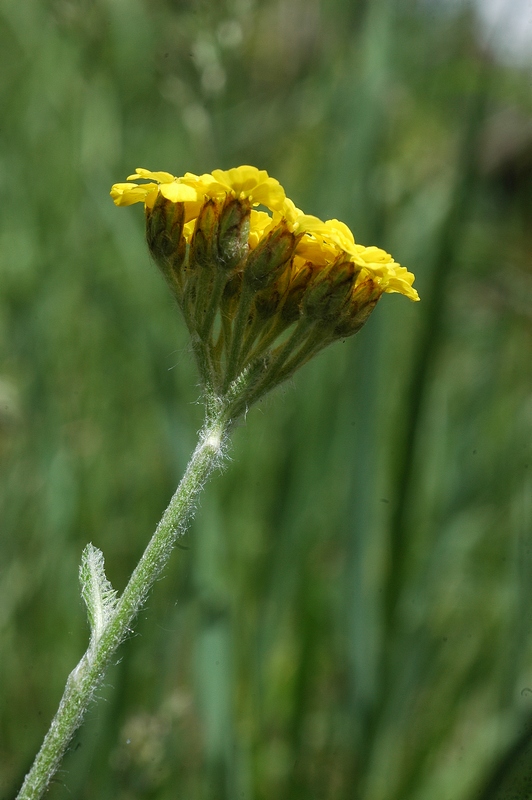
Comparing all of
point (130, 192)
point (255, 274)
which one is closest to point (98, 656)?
point (255, 274)

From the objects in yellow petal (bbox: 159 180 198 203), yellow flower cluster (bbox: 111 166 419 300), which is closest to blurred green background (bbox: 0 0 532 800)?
yellow flower cluster (bbox: 111 166 419 300)

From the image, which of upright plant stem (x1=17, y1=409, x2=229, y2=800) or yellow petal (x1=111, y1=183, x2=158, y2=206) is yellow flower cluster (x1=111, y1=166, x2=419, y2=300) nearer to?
yellow petal (x1=111, y1=183, x2=158, y2=206)

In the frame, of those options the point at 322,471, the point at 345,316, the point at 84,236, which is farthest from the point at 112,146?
the point at 345,316

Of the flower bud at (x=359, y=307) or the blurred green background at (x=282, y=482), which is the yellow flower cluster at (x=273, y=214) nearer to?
the flower bud at (x=359, y=307)

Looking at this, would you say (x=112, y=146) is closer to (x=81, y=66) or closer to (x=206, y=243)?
(x=81, y=66)

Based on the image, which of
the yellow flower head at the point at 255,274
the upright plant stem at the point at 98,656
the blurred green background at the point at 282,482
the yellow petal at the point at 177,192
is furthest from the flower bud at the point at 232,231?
the blurred green background at the point at 282,482

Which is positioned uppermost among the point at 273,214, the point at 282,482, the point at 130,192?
the point at 130,192

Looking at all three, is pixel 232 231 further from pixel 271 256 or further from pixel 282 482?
pixel 282 482
